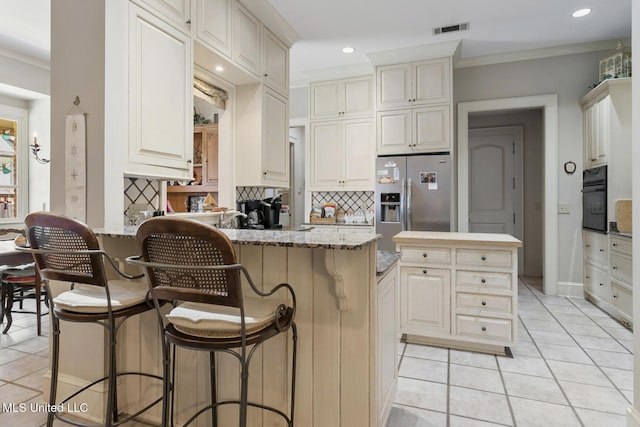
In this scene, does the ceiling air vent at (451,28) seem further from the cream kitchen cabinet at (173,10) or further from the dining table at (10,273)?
the dining table at (10,273)

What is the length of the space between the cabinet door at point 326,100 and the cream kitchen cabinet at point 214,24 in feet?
7.13

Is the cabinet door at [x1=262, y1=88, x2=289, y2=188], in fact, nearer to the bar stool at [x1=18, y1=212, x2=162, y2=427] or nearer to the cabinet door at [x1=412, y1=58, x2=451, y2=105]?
the cabinet door at [x1=412, y1=58, x2=451, y2=105]

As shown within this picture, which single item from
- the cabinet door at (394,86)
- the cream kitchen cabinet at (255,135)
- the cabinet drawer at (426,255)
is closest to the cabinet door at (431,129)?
the cabinet door at (394,86)

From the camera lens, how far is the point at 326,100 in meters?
4.89

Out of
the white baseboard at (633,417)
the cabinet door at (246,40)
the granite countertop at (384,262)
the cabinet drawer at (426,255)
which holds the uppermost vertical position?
the cabinet door at (246,40)

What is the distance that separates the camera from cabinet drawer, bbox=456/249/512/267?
2529 mm

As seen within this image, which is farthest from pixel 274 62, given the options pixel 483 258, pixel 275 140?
pixel 483 258

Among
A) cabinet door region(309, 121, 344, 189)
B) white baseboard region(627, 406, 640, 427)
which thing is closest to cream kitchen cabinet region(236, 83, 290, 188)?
cabinet door region(309, 121, 344, 189)

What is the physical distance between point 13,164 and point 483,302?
19.3 feet

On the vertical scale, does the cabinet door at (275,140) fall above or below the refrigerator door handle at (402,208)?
above

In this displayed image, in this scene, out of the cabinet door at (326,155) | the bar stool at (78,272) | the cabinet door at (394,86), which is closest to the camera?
the bar stool at (78,272)

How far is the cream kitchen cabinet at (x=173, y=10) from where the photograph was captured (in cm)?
211

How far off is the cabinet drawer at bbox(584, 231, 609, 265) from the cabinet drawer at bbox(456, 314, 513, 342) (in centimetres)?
189

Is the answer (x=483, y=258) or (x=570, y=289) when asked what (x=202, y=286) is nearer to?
(x=483, y=258)
